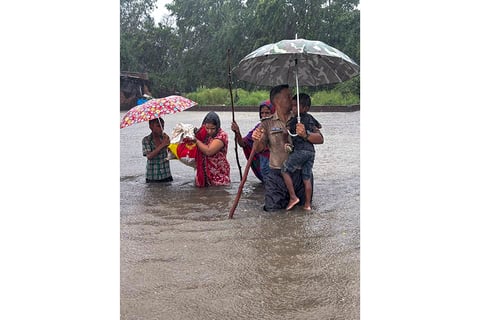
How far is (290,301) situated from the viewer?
2420 mm

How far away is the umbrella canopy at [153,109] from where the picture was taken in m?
4.62

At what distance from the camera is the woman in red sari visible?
15.9ft

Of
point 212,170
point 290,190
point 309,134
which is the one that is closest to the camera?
point 309,134

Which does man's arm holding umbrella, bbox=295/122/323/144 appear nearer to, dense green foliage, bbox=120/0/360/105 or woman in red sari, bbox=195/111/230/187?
woman in red sari, bbox=195/111/230/187

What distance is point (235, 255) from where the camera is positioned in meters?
3.07

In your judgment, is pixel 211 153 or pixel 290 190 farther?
pixel 211 153

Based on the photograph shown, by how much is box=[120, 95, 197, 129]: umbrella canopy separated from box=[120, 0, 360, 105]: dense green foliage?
1263 centimetres

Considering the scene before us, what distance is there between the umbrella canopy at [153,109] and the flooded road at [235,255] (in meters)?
0.81

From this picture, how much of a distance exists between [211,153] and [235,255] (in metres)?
1.93

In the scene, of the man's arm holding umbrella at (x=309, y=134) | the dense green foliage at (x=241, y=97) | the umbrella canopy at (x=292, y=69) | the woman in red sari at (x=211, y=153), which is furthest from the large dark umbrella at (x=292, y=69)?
the dense green foliage at (x=241, y=97)

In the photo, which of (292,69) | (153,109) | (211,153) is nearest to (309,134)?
(292,69)

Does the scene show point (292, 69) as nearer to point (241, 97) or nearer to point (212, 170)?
point (212, 170)

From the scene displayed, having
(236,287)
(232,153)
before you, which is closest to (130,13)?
(232,153)

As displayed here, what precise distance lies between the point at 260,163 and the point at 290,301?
2.64 m
